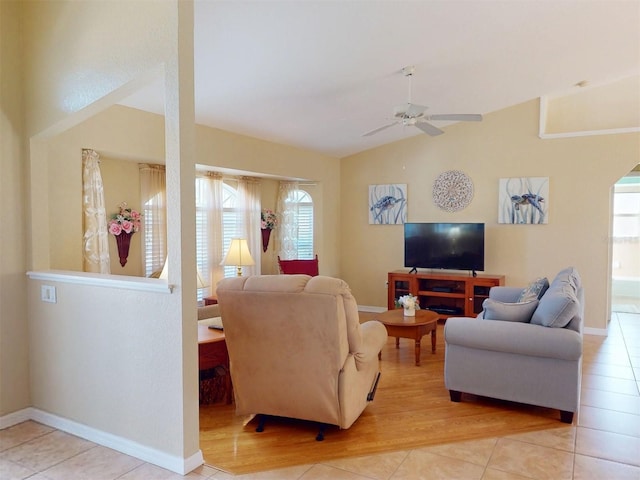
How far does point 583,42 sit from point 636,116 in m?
2.06

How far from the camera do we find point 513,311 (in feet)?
11.1

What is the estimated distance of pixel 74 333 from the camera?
2803 millimetres

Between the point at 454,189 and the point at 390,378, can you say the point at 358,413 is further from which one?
the point at 454,189

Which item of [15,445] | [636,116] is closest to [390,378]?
[15,445]

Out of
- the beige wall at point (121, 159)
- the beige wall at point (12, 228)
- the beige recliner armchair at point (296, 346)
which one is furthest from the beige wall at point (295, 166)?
the beige recliner armchair at point (296, 346)

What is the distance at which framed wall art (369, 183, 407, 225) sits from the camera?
22.4 feet

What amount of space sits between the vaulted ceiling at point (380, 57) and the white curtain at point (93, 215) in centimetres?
68

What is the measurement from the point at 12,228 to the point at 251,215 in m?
3.28

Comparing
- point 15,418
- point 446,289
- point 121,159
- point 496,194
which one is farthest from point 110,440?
point 496,194

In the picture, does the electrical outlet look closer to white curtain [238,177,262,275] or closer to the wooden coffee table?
the wooden coffee table

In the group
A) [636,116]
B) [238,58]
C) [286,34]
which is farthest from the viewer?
[636,116]

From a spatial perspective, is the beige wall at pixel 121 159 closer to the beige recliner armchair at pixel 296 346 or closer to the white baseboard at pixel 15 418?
the white baseboard at pixel 15 418

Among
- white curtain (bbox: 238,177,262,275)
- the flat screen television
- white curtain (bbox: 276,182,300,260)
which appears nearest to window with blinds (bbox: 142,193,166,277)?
white curtain (bbox: 238,177,262,275)

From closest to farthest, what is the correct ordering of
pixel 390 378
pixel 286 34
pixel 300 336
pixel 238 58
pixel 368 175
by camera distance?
1. pixel 300 336
2. pixel 286 34
3. pixel 238 58
4. pixel 390 378
5. pixel 368 175
